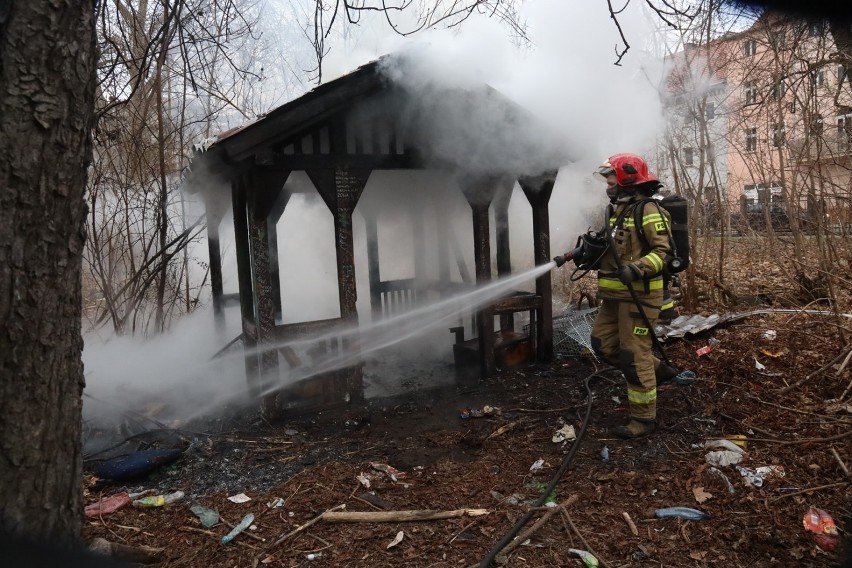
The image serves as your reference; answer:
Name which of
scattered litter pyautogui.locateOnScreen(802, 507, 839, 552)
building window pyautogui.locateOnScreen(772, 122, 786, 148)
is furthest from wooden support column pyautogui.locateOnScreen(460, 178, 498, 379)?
building window pyautogui.locateOnScreen(772, 122, 786, 148)

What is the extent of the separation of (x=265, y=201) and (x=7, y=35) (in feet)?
12.3

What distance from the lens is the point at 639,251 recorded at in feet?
15.6

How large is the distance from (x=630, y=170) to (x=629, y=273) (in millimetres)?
918

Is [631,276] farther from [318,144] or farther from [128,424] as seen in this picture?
[128,424]

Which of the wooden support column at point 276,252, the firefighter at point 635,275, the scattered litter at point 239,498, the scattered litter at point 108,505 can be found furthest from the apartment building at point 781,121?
the wooden support column at point 276,252

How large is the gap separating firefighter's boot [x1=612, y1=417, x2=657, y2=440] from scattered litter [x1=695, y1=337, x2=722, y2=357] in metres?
2.24

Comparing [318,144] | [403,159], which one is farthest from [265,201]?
[403,159]

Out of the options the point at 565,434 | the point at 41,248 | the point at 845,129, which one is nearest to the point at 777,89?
the point at 845,129

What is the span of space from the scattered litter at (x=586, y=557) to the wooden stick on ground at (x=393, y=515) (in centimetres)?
61

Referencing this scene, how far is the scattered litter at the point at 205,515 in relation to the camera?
3527 mm

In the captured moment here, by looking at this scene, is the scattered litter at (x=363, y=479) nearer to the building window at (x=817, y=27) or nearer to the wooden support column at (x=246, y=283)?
the wooden support column at (x=246, y=283)

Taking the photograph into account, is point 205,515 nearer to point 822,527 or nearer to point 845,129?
point 822,527

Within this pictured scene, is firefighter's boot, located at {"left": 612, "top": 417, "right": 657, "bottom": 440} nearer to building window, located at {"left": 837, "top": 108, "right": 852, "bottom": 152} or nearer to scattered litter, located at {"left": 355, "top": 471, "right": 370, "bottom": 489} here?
scattered litter, located at {"left": 355, "top": 471, "right": 370, "bottom": 489}

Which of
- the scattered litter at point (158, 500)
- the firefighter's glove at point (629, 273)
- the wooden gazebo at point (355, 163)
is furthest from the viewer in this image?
the wooden gazebo at point (355, 163)
